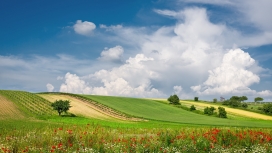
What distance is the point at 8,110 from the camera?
53.8 metres

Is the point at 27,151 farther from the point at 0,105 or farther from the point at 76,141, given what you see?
the point at 0,105

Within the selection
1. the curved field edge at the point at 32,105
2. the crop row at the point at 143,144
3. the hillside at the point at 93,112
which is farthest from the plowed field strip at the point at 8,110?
the crop row at the point at 143,144

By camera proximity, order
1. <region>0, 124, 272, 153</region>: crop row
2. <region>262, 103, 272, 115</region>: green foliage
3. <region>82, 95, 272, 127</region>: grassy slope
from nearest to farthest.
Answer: <region>0, 124, 272, 153</region>: crop row
<region>82, 95, 272, 127</region>: grassy slope
<region>262, 103, 272, 115</region>: green foliage

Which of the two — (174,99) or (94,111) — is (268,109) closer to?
(174,99)

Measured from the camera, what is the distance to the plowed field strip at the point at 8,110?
48.1m

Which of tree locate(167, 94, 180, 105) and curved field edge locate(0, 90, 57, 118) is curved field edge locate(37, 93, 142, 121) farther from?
tree locate(167, 94, 180, 105)

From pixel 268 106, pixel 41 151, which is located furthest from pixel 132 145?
pixel 268 106

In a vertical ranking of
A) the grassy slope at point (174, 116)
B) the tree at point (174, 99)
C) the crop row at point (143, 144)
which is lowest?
the grassy slope at point (174, 116)

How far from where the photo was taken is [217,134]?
16.7 meters

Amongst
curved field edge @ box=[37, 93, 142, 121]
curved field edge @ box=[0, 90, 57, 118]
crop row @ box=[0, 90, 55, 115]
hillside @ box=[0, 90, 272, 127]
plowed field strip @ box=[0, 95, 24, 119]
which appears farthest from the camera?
curved field edge @ box=[37, 93, 142, 121]

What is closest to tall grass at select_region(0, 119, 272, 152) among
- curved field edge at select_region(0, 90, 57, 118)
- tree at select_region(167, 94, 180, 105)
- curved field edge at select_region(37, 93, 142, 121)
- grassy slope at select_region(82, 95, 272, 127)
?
grassy slope at select_region(82, 95, 272, 127)

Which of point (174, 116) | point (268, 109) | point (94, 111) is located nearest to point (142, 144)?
point (94, 111)

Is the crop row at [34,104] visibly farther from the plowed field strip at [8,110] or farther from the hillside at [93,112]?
the plowed field strip at [8,110]

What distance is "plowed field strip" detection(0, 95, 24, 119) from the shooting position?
48.1 m
